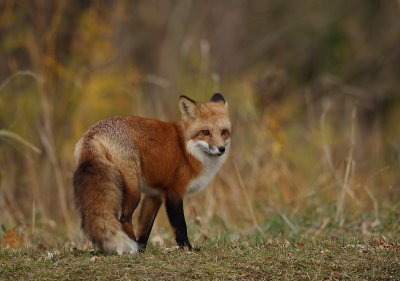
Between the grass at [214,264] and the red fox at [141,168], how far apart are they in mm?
278

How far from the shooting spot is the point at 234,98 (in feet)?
50.5

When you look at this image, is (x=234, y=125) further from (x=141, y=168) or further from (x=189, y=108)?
(x=141, y=168)

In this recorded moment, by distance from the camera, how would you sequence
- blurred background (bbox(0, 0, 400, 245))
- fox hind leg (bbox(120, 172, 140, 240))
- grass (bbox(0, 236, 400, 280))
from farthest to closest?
blurred background (bbox(0, 0, 400, 245)) → fox hind leg (bbox(120, 172, 140, 240)) → grass (bbox(0, 236, 400, 280))

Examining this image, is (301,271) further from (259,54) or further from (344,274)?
(259,54)

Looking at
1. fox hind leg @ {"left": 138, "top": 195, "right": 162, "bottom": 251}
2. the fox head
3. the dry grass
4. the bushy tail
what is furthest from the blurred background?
the bushy tail

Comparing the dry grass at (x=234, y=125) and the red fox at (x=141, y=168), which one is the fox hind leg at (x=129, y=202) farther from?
the dry grass at (x=234, y=125)

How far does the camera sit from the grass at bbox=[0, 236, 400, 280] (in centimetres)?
541

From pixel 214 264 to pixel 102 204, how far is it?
101 cm

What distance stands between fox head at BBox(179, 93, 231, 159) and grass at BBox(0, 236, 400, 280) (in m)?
0.97

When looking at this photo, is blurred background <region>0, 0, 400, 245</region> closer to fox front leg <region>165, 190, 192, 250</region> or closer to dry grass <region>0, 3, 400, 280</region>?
dry grass <region>0, 3, 400, 280</region>

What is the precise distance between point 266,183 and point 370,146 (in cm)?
308

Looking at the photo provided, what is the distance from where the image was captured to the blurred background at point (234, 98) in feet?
30.1

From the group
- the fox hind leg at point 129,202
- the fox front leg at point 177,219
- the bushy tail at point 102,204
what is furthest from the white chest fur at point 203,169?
the bushy tail at point 102,204

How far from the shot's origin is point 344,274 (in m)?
5.52
